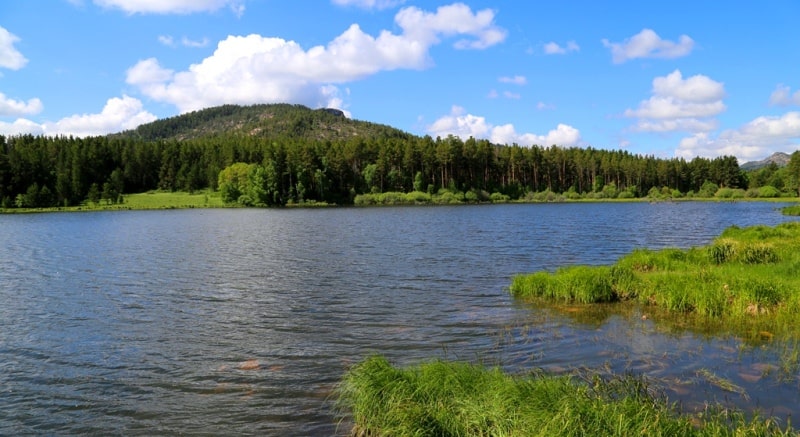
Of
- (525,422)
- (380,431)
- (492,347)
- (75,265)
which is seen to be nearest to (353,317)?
(492,347)

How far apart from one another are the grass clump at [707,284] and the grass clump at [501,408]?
29.0ft

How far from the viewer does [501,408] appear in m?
9.43

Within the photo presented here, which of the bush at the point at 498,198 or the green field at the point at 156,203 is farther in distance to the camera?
the bush at the point at 498,198

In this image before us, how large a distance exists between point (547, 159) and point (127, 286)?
182 m

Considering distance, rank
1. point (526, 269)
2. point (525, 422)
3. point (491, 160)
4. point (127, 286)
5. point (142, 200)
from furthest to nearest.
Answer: point (491, 160) < point (142, 200) < point (526, 269) < point (127, 286) < point (525, 422)

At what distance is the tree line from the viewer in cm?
15100

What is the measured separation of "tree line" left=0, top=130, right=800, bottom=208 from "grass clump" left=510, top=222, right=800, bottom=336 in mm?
132412

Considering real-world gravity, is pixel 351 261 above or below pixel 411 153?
below

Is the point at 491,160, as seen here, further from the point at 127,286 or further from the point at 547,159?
the point at 127,286

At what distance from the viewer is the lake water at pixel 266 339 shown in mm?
12367

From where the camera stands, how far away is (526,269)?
3189 cm

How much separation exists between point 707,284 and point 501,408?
589 inches

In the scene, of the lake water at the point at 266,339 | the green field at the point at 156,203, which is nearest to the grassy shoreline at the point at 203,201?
the green field at the point at 156,203

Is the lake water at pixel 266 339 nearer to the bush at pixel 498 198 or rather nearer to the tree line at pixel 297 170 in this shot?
the tree line at pixel 297 170
